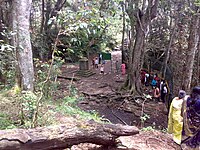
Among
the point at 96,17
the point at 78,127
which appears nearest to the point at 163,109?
the point at 96,17

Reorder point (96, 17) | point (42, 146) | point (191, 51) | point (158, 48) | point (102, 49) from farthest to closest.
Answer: point (102, 49) < point (158, 48) < point (191, 51) < point (96, 17) < point (42, 146)

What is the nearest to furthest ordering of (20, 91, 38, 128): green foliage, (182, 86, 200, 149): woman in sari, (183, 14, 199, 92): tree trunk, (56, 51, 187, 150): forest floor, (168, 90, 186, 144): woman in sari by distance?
(182, 86, 200, 149): woman in sari < (168, 90, 186, 144): woman in sari < (20, 91, 38, 128): green foliage < (183, 14, 199, 92): tree trunk < (56, 51, 187, 150): forest floor

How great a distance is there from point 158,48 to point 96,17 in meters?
12.8

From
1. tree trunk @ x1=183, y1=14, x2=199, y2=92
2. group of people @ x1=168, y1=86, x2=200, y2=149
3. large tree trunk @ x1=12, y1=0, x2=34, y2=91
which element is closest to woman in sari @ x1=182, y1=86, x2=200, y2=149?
group of people @ x1=168, y1=86, x2=200, y2=149

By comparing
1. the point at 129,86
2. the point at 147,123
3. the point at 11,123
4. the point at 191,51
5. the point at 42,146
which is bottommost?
the point at 147,123

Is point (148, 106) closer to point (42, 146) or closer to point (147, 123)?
point (147, 123)

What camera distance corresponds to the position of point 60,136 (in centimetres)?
307

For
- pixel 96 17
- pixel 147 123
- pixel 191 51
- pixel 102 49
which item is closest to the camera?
pixel 96 17

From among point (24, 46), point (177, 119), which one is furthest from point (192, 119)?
point (24, 46)

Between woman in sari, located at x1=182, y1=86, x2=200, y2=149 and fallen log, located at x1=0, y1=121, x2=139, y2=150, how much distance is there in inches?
31.6

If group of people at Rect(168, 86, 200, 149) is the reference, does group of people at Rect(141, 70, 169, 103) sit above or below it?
below

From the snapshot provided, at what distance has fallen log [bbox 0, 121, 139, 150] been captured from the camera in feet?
8.96

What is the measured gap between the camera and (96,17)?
4.47 meters

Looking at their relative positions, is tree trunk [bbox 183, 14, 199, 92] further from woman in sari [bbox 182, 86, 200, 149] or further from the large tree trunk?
woman in sari [bbox 182, 86, 200, 149]
